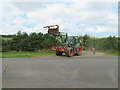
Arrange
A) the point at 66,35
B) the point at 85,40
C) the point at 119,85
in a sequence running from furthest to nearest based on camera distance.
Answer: the point at 85,40, the point at 66,35, the point at 119,85

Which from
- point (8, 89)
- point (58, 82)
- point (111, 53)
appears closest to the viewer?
point (8, 89)

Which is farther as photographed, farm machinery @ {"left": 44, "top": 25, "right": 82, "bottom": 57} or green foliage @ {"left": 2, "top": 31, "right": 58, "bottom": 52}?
green foliage @ {"left": 2, "top": 31, "right": 58, "bottom": 52}

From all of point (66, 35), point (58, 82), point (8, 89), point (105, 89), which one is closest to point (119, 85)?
point (105, 89)

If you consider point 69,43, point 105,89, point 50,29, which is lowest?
point 105,89

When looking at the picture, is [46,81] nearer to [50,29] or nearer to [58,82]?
[58,82]

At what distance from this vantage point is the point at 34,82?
4.70 metres

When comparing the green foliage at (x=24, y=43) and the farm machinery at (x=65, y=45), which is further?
the green foliage at (x=24, y=43)

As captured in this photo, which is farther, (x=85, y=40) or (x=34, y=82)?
(x=85, y=40)

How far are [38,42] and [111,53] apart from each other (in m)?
12.8

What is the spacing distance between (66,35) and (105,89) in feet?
36.0

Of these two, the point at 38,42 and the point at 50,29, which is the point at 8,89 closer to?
the point at 50,29

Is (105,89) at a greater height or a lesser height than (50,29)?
lesser

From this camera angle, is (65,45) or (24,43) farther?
(24,43)

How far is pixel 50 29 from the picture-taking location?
44.1 feet
